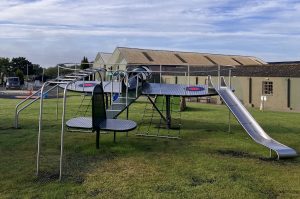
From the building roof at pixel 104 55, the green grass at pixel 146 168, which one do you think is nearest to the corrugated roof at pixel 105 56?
the building roof at pixel 104 55

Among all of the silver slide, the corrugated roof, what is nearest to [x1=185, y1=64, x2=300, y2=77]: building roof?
the silver slide

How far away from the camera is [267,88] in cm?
3064

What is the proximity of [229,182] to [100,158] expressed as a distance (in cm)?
294

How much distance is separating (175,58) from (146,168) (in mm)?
47999

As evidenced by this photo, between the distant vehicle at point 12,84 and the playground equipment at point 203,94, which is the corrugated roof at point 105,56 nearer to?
the distant vehicle at point 12,84

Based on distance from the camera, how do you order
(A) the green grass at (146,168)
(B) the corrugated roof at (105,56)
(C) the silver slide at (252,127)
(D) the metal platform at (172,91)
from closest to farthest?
(A) the green grass at (146,168) → (C) the silver slide at (252,127) → (D) the metal platform at (172,91) → (B) the corrugated roof at (105,56)

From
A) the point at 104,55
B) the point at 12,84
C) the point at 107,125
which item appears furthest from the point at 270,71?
the point at 104,55

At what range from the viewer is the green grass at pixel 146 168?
19.3 ft

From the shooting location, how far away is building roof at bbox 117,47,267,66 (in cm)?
5009

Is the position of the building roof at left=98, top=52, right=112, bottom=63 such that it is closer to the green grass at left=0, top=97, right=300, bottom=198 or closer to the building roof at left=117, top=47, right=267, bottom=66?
the building roof at left=117, top=47, right=267, bottom=66

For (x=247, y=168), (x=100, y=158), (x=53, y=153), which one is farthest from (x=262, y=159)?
(x=53, y=153)

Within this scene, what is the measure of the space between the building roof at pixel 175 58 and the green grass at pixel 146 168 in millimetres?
37710

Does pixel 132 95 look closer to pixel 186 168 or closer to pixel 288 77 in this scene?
pixel 186 168

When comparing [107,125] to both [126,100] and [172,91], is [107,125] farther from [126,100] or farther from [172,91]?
[172,91]
